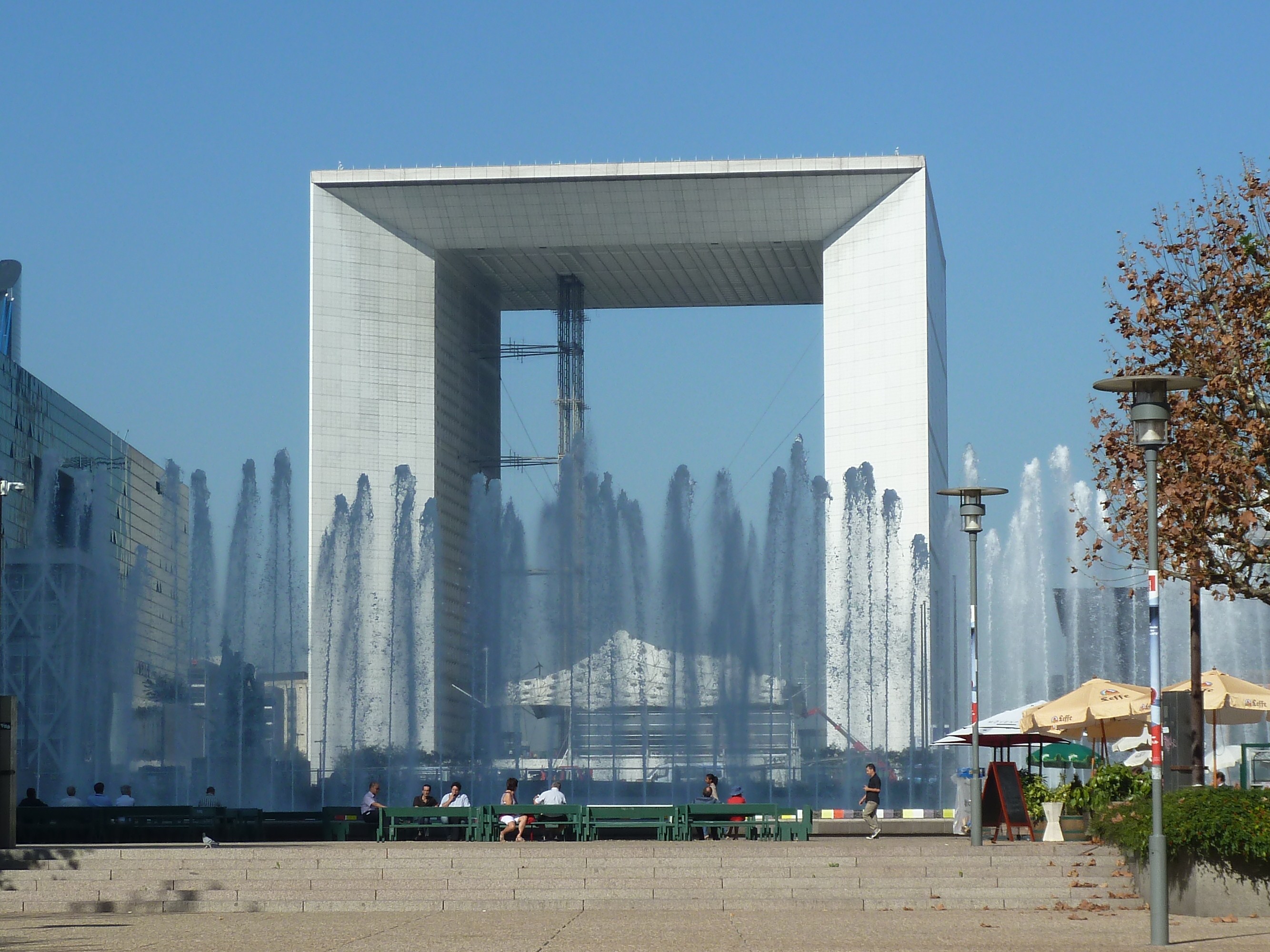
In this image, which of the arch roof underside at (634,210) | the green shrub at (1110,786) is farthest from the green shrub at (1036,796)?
the arch roof underside at (634,210)

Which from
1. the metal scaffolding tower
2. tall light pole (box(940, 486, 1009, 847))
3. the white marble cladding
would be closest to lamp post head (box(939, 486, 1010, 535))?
tall light pole (box(940, 486, 1009, 847))

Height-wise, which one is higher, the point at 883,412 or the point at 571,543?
the point at 883,412

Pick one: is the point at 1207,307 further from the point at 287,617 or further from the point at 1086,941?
the point at 287,617

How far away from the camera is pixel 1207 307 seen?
67.3 ft

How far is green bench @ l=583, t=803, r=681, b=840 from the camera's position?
2658 centimetres

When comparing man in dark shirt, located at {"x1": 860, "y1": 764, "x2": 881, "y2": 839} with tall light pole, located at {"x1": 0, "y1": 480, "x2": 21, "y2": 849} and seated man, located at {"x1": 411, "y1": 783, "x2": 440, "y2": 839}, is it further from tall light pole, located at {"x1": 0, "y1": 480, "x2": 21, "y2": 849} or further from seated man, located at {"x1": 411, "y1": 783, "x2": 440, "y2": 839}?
tall light pole, located at {"x1": 0, "y1": 480, "x2": 21, "y2": 849}

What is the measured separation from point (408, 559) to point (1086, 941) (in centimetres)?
5840

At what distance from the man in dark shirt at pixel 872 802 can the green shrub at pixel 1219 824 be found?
11229mm

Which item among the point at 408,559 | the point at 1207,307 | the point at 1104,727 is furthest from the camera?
the point at 408,559

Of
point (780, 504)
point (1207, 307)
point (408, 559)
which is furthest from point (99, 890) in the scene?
point (408, 559)

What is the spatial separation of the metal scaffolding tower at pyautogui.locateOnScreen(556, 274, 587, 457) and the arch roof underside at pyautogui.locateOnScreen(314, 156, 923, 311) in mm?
2270

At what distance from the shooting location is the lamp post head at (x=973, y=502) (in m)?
25.4

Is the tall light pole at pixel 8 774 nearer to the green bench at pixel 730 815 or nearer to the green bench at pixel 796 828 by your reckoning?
the green bench at pixel 730 815

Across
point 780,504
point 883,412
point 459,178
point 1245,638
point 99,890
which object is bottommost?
point 99,890
